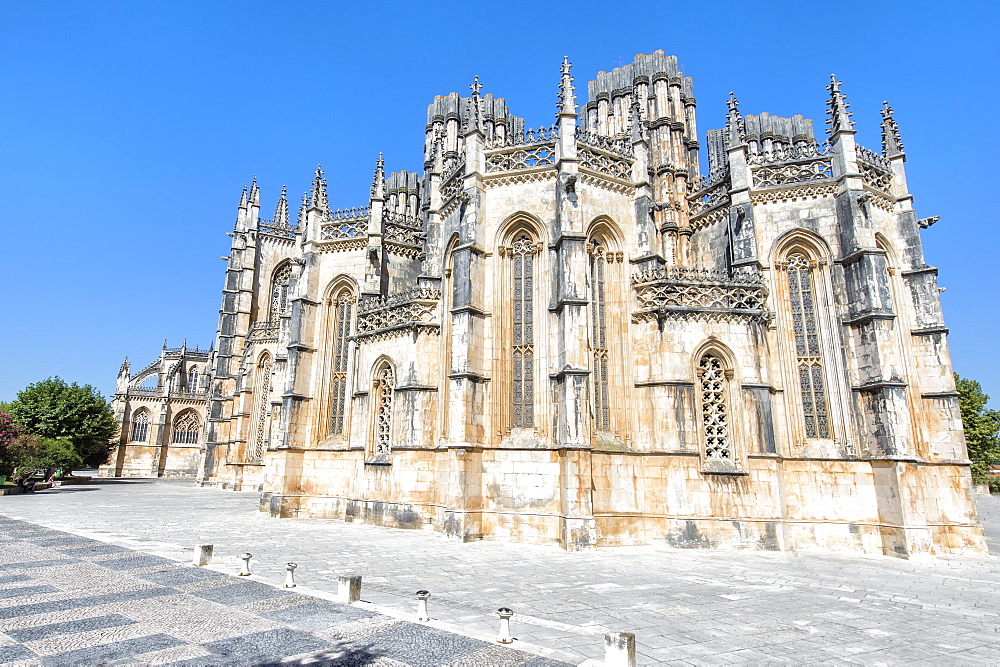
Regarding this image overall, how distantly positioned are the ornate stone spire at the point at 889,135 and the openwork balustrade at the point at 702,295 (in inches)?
322

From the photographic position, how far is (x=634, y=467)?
17.4 meters

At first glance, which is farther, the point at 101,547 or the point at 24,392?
the point at 24,392

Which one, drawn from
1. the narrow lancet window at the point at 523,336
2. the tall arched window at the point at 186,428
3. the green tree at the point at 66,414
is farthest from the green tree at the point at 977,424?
the tall arched window at the point at 186,428

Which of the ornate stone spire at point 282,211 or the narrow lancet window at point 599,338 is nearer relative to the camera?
the narrow lancet window at point 599,338

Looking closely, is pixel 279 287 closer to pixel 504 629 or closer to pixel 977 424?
pixel 504 629

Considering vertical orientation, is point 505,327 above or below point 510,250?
below

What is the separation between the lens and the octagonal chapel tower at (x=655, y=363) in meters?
16.8

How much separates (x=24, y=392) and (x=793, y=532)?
165 ft

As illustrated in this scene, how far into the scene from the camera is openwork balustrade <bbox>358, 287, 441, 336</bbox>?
819 inches

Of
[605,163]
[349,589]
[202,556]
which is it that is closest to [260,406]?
[202,556]

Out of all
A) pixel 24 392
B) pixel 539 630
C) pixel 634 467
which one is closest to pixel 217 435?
pixel 24 392

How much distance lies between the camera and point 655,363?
18.0 metres

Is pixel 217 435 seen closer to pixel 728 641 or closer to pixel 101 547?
pixel 101 547

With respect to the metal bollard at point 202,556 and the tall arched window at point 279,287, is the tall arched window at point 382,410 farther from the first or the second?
Result: the tall arched window at point 279,287
